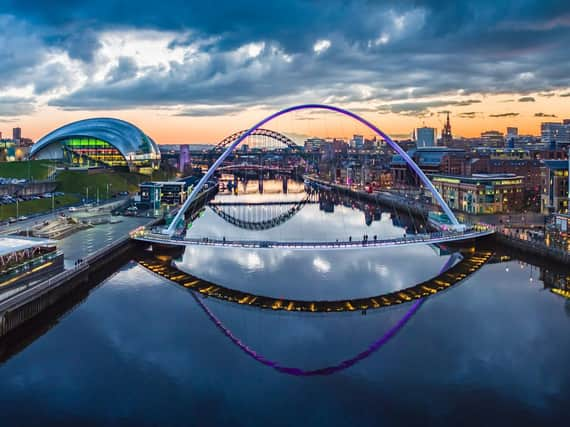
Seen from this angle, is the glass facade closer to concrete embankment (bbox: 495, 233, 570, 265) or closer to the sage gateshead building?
the sage gateshead building

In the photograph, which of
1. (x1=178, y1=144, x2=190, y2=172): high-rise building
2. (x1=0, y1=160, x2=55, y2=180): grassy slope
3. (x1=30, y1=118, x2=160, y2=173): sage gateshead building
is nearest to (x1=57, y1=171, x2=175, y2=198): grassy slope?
(x1=0, y1=160, x2=55, y2=180): grassy slope

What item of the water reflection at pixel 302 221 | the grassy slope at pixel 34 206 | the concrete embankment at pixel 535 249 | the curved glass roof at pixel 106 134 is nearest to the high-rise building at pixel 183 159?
the curved glass roof at pixel 106 134

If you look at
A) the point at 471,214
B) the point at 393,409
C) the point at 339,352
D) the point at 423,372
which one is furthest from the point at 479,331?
the point at 471,214

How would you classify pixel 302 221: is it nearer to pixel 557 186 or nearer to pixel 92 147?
pixel 557 186

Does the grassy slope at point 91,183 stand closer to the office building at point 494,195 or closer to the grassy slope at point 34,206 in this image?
the grassy slope at point 34,206

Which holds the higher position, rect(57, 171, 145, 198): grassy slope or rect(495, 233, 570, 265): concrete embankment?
rect(57, 171, 145, 198): grassy slope

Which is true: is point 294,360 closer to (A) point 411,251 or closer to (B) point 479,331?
(B) point 479,331

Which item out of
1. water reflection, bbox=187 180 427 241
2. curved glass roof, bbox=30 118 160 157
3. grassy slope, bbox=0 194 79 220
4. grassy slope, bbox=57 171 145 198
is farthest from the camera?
curved glass roof, bbox=30 118 160 157
